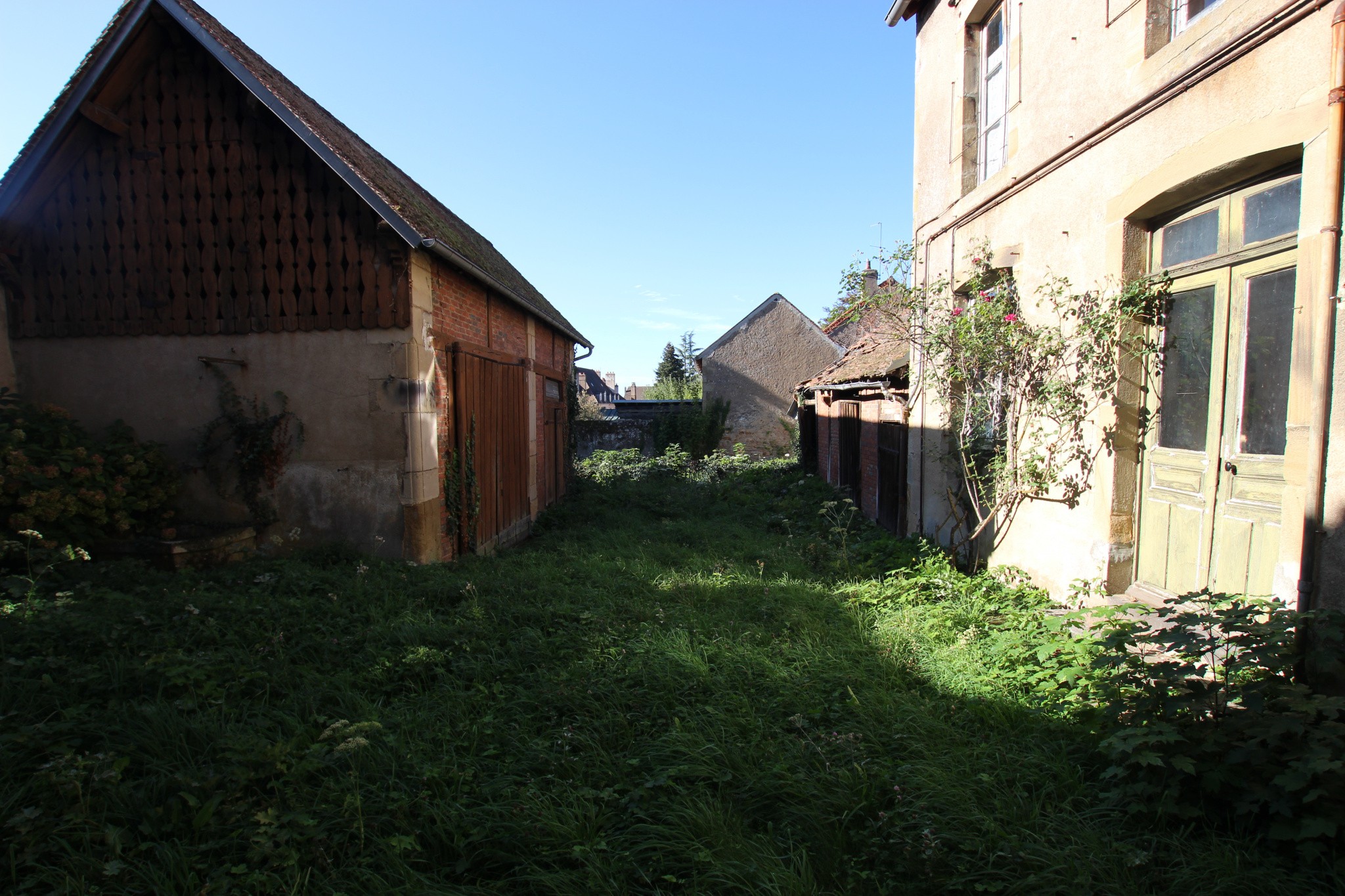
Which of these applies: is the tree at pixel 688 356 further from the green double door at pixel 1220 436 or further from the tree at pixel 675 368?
the green double door at pixel 1220 436

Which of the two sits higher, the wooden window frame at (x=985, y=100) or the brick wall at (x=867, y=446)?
the wooden window frame at (x=985, y=100)

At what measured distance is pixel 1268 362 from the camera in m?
3.67

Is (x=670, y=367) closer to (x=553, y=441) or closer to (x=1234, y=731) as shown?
(x=553, y=441)

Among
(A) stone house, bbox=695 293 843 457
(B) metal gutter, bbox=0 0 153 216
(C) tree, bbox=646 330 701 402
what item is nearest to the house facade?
(B) metal gutter, bbox=0 0 153 216

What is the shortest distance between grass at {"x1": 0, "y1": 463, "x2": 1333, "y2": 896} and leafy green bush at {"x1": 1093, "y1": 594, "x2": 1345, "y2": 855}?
0.14 meters

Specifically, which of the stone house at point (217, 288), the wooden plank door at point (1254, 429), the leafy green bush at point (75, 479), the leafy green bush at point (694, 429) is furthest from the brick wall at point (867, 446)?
the leafy green bush at point (694, 429)

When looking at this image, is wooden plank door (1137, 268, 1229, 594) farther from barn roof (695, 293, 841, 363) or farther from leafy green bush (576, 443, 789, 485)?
barn roof (695, 293, 841, 363)

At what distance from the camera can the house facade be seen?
3178 mm

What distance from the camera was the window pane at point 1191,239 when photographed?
159 inches

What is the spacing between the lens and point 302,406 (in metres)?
6.22

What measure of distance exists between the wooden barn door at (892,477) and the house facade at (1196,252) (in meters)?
2.00

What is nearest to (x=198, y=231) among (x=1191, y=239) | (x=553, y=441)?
(x=553, y=441)

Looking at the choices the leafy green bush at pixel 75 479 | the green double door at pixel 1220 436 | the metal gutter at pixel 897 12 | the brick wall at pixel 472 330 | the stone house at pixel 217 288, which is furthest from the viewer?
the metal gutter at pixel 897 12

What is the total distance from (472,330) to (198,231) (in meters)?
2.70
